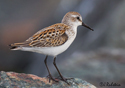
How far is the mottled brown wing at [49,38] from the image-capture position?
195 inches

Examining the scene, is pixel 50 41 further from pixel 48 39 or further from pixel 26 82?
pixel 26 82

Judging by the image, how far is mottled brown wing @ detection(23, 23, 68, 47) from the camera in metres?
4.95

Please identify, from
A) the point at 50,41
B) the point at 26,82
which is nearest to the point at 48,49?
the point at 50,41

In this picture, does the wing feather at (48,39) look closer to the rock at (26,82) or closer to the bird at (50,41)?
the bird at (50,41)

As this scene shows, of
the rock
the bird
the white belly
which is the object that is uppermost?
the bird

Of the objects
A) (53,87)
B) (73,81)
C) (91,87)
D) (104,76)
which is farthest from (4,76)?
(104,76)

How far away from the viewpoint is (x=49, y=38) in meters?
5.02

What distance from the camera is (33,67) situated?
8.62m

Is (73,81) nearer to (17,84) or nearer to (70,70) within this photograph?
(17,84)

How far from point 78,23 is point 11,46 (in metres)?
1.58

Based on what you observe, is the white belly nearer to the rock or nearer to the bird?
the bird

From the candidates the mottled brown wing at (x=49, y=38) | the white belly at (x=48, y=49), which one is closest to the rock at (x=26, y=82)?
the white belly at (x=48, y=49)

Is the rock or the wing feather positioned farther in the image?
the wing feather

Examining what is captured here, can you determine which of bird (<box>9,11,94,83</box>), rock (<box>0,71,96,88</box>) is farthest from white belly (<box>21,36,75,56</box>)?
rock (<box>0,71,96,88</box>)
